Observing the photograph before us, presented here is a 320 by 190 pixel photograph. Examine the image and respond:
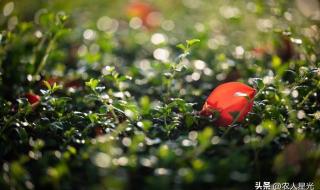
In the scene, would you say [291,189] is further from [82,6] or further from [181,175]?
[82,6]

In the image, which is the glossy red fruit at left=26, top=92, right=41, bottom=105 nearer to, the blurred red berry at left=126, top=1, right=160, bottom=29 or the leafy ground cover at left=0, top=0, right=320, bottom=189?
the leafy ground cover at left=0, top=0, right=320, bottom=189

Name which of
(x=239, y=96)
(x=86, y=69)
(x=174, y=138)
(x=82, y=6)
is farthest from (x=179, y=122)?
(x=82, y=6)

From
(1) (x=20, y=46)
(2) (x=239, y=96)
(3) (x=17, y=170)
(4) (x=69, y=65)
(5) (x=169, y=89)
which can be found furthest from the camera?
(4) (x=69, y=65)

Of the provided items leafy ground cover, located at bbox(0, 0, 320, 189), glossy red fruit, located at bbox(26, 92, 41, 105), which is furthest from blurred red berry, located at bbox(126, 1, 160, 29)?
glossy red fruit, located at bbox(26, 92, 41, 105)

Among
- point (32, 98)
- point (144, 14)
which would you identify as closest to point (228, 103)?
point (32, 98)

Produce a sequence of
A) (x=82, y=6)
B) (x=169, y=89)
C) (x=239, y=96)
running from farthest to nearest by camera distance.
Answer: (x=82, y=6), (x=169, y=89), (x=239, y=96)

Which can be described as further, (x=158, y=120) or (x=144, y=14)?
(x=144, y=14)

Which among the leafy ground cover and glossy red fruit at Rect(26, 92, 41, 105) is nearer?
the leafy ground cover

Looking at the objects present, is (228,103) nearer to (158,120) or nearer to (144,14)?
(158,120)
